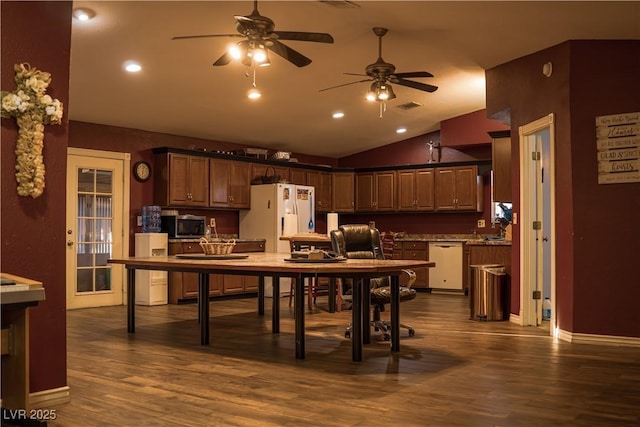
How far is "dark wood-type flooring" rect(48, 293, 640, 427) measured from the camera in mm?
3201

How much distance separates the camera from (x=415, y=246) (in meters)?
10.3

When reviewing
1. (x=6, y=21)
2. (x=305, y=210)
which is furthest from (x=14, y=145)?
(x=305, y=210)

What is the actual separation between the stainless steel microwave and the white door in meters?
0.53

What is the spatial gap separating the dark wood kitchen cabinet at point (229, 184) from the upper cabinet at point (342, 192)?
201cm

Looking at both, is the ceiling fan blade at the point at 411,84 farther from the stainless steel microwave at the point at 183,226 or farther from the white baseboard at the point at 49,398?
the stainless steel microwave at the point at 183,226

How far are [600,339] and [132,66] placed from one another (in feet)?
16.7

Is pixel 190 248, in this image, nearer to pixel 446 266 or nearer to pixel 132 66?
pixel 132 66

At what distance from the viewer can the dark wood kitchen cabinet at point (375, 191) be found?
35.7 ft

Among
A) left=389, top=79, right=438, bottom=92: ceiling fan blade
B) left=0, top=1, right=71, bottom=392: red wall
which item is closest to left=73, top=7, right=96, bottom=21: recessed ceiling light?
left=0, top=1, right=71, bottom=392: red wall

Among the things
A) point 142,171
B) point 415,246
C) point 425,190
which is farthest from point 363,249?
point 425,190

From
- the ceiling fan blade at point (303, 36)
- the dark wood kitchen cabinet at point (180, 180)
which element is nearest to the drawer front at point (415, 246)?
the dark wood kitchen cabinet at point (180, 180)

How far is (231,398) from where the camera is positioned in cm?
356

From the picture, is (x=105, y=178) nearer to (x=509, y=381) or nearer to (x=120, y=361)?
(x=120, y=361)

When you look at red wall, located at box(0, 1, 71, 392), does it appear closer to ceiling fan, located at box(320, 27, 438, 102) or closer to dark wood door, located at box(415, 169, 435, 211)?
ceiling fan, located at box(320, 27, 438, 102)
